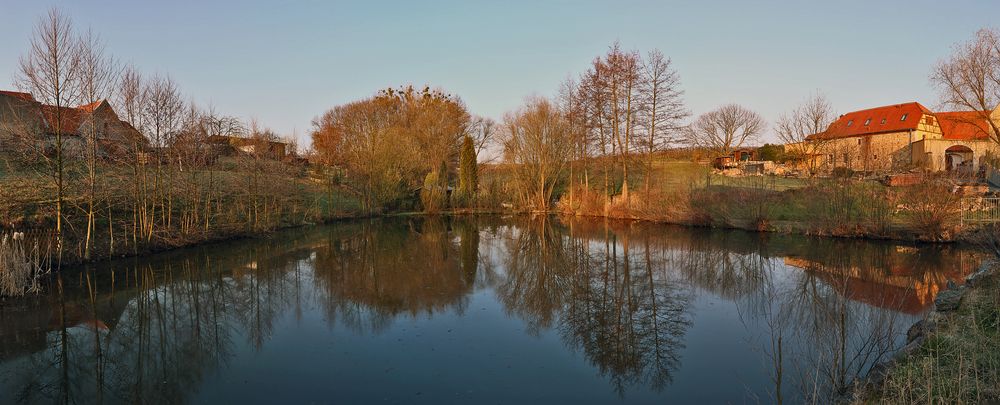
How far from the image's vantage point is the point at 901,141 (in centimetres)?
3806

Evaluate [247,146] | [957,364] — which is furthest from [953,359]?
[247,146]

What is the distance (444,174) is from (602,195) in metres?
11.4

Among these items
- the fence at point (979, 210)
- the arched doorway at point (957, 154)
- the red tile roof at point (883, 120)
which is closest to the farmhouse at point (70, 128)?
the fence at point (979, 210)

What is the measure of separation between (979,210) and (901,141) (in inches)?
1129

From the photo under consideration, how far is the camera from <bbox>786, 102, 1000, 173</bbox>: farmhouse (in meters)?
31.3

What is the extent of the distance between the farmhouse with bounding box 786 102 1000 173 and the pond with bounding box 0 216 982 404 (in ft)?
68.7

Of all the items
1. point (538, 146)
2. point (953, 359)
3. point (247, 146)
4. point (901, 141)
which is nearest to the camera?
point (953, 359)

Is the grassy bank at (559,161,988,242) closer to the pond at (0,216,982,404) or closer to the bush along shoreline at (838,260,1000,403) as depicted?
the pond at (0,216,982,404)

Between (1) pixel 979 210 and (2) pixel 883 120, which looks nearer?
(1) pixel 979 210

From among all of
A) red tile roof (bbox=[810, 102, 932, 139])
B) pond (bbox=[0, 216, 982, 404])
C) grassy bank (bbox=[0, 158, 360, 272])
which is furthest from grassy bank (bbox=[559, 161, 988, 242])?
red tile roof (bbox=[810, 102, 932, 139])

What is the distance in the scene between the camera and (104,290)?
9586mm

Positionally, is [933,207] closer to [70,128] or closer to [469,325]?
[469,325]

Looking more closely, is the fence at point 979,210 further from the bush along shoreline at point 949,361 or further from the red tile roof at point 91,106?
the red tile roof at point 91,106

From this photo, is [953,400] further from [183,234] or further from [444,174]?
[444,174]
